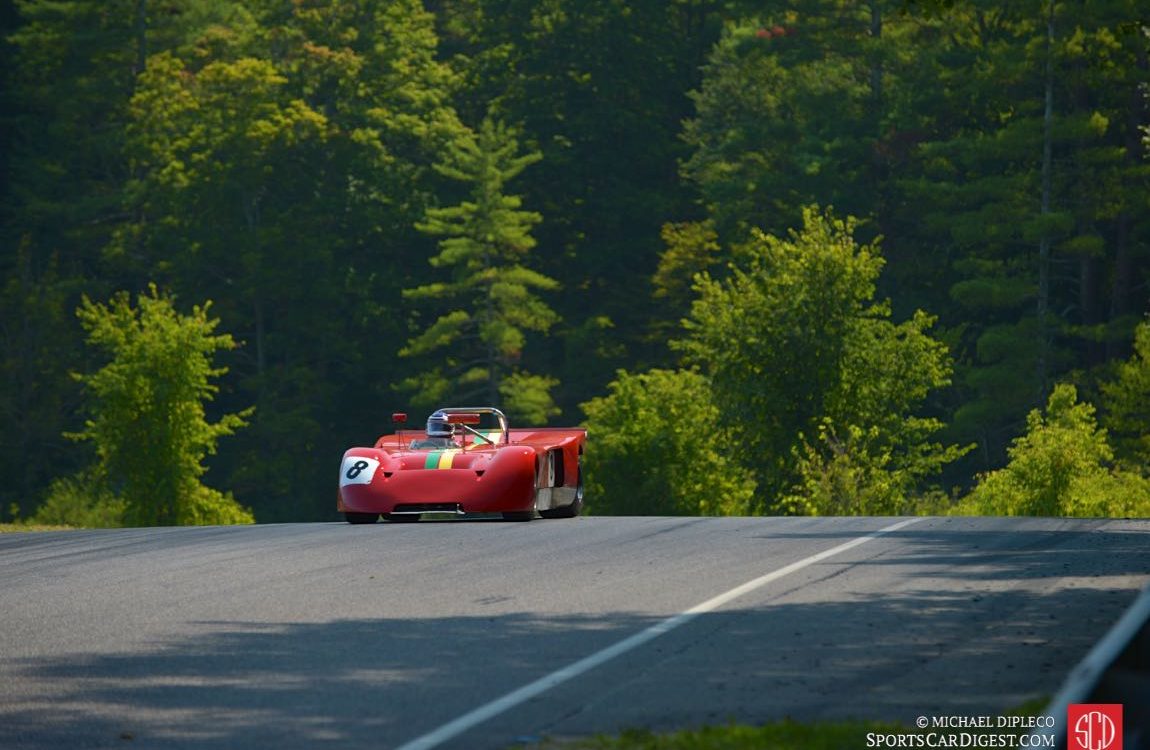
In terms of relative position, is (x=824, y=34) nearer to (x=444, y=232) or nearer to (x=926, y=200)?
(x=926, y=200)

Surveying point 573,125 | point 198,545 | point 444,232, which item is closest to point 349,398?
point 444,232

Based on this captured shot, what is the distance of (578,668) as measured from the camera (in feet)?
34.6

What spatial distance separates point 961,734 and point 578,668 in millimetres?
2490

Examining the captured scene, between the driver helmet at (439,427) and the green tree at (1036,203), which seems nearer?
the driver helmet at (439,427)

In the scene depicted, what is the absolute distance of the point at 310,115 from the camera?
82.0 meters

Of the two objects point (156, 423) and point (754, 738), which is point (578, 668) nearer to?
point (754, 738)

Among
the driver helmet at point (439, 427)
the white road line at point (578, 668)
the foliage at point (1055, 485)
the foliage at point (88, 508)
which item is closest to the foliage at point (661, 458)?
the foliage at point (1055, 485)

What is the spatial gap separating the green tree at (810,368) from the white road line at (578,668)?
35.6 m

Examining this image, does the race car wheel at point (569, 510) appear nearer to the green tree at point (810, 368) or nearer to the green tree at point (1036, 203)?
the green tree at point (810, 368)

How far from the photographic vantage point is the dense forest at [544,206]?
212ft

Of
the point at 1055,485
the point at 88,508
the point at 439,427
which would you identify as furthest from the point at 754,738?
the point at 88,508

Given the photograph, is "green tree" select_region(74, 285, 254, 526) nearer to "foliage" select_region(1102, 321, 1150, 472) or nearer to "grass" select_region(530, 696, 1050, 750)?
"foliage" select_region(1102, 321, 1150, 472)

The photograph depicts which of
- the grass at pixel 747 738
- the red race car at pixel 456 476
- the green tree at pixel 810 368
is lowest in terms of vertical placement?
the grass at pixel 747 738

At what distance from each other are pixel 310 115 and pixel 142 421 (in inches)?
1310
